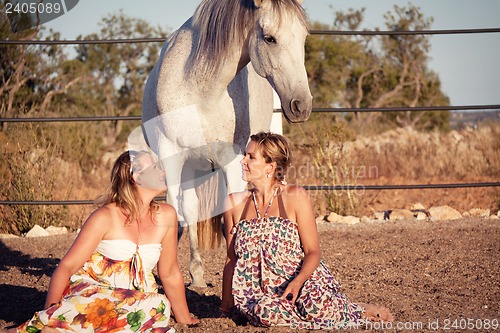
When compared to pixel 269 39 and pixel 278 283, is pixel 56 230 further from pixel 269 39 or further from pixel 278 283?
pixel 278 283

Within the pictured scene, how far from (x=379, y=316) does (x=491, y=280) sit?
3.18 feet

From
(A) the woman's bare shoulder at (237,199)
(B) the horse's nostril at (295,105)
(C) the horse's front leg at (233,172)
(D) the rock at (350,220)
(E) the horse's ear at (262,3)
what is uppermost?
(E) the horse's ear at (262,3)

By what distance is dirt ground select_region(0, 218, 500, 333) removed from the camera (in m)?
2.67

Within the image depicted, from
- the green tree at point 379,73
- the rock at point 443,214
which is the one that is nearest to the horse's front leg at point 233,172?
the rock at point 443,214

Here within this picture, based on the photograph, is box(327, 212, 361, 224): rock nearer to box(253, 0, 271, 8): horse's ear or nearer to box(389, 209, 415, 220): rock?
box(389, 209, 415, 220): rock

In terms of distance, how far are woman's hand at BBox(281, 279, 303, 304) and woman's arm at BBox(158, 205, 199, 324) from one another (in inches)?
15.5

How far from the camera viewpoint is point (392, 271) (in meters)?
3.47

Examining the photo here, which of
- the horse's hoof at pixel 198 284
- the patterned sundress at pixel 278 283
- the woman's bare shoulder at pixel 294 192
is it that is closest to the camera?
the patterned sundress at pixel 278 283

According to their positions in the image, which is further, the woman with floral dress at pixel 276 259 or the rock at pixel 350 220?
the rock at pixel 350 220

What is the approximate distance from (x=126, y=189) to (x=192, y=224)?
3.23 feet

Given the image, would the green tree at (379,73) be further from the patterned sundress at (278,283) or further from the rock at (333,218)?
the patterned sundress at (278,283)

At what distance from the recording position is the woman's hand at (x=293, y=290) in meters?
2.40

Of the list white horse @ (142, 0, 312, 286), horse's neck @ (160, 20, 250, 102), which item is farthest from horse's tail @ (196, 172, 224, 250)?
horse's neck @ (160, 20, 250, 102)

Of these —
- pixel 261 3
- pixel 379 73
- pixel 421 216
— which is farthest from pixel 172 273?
pixel 379 73
